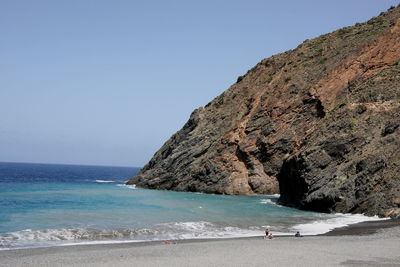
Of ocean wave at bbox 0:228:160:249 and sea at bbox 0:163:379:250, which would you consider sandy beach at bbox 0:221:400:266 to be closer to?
ocean wave at bbox 0:228:160:249

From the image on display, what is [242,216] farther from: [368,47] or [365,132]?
[368,47]

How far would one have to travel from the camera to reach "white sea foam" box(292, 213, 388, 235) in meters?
→ 26.8

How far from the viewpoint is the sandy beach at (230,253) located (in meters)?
16.0

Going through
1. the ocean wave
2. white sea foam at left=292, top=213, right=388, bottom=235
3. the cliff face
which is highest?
the cliff face

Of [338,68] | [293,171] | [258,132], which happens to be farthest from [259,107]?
[293,171]

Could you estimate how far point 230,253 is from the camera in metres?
18.0

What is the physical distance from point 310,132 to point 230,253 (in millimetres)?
33745

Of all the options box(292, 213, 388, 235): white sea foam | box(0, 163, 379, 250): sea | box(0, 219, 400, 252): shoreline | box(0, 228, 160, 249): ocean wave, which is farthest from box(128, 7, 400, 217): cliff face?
box(0, 228, 160, 249): ocean wave

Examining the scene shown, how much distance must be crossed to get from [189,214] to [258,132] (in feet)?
98.9

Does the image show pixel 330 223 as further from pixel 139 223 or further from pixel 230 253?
pixel 230 253

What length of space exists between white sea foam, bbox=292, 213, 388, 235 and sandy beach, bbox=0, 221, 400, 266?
14.5 ft

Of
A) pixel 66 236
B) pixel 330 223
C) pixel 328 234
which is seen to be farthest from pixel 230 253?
pixel 330 223

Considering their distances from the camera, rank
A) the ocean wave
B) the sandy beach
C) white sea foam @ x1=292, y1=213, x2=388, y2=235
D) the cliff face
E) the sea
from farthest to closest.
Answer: the cliff face, white sea foam @ x1=292, y1=213, x2=388, y2=235, the sea, the ocean wave, the sandy beach

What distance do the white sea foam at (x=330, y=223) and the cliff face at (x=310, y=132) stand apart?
1.27 m
